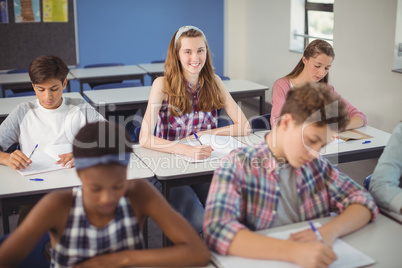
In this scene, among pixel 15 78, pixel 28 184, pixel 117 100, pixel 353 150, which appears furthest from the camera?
pixel 15 78

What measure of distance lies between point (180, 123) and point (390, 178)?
1305 mm

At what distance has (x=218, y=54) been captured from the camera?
7.55 m

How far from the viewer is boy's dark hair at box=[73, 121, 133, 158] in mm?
1378

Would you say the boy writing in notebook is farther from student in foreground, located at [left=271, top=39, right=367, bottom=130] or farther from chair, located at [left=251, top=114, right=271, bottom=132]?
student in foreground, located at [left=271, top=39, right=367, bottom=130]

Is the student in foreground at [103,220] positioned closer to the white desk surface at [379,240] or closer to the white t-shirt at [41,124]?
the white desk surface at [379,240]

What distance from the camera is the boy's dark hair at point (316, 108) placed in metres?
1.53

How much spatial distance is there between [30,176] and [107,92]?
2341mm

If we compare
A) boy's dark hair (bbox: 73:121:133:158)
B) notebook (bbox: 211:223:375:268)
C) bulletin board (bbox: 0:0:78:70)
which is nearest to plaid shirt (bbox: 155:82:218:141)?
boy's dark hair (bbox: 73:121:133:158)

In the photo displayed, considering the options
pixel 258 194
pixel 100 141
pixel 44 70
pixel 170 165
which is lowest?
pixel 170 165

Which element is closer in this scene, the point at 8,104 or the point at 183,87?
the point at 183,87

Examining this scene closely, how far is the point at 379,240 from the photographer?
164 cm

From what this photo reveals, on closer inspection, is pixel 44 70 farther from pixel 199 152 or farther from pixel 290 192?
pixel 290 192

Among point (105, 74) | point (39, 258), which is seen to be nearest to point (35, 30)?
point (105, 74)

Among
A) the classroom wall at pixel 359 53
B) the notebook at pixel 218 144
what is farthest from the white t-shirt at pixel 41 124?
the classroom wall at pixel 359 53
